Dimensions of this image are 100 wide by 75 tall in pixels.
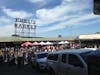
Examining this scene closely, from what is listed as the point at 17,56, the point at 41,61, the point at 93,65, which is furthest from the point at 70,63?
the point at 17,56

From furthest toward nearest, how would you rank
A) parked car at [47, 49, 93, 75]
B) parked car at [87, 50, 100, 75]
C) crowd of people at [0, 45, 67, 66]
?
crowd of people at [0, 45, 67, 66]
parked car at [47, 49, 93, 75]
parked car at [87, 50, 100, 75]

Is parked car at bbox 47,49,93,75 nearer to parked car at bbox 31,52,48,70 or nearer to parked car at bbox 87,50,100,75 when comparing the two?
parked car at bbox 87,50,100,75

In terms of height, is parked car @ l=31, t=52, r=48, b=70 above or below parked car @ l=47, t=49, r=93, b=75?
below


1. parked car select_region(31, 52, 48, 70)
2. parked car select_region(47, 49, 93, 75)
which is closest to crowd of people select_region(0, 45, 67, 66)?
parked car select_region(31, 52, 48, 70)

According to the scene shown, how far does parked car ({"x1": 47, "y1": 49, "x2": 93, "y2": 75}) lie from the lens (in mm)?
11856

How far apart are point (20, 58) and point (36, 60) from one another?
7843 millimetres

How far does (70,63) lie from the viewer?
1327cm

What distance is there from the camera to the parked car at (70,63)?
11.9 m

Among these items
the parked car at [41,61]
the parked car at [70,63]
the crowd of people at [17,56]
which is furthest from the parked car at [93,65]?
the crowd of people at [17,56]

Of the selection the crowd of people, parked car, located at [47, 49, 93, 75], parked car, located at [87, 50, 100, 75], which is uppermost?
parked car, located at [87, 50, 100, 75]

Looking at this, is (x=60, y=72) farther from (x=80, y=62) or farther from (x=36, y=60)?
(x=36, y=60)

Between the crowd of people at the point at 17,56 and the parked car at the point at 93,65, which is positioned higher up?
the parked car at the point at 93,65

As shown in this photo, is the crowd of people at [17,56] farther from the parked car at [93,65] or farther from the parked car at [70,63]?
the parked car at [93,65]

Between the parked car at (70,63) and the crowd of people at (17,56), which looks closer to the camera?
the parked car at (70,63)
